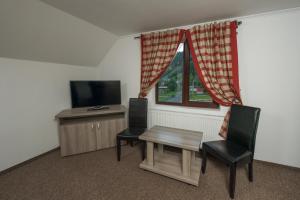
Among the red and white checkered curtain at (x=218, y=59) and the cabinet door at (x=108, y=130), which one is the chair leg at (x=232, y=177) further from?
the cabinet door at (x=108, y=130)

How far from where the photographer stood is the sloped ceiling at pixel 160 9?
1874 millimetres

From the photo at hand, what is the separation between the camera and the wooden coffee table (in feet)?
6.32

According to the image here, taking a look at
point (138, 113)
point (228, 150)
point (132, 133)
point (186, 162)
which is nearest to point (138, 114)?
point (138, 113)

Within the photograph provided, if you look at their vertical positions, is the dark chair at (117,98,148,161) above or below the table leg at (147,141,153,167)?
above

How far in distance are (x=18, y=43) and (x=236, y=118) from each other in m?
3.25

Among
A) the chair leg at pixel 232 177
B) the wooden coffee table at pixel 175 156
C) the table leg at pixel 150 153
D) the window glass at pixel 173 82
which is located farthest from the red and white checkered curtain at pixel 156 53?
the chair leg at pixel 232 177

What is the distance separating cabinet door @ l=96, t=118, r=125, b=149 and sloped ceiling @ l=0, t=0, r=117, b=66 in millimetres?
1458

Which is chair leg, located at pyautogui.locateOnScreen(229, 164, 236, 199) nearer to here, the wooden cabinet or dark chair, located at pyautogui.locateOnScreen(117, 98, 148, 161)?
dark chair, located at pyautogui.locateOnScreen(117, 98, 148, 161)

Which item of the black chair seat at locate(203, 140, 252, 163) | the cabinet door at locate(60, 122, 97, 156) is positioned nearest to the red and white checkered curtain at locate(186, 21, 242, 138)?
the black chair seat at locate(203, 140, 252, 163)

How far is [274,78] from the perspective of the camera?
86.0 inches

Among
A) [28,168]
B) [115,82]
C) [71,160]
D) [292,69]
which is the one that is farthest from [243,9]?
[28,168]

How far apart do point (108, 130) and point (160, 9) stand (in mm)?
2256

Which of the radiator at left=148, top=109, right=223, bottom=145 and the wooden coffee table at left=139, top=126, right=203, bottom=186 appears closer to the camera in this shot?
the wooden coffee table at left=139, top=126, right=203, bottom=186

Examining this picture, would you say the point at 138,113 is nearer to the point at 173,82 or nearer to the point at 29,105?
the point at 173,82
